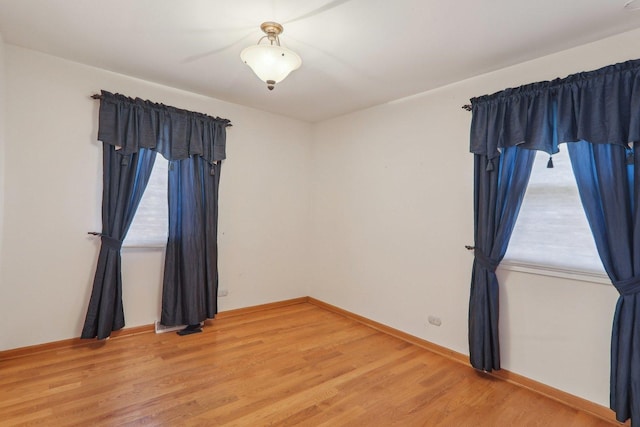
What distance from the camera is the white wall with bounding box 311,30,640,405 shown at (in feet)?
7.47

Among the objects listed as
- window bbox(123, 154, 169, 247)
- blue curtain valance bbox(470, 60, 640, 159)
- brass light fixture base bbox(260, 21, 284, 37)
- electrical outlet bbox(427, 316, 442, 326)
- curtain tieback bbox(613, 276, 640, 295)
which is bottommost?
electrical outlet bbox(427, 316, 442, 326)

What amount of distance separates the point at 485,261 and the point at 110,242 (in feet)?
10.9

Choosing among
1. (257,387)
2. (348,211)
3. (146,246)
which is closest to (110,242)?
(146,246)

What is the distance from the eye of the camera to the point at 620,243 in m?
2.03

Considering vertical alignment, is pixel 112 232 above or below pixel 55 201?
below

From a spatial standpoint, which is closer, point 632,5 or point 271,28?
point 632,5

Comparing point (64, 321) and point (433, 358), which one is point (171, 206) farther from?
point (433, 358)

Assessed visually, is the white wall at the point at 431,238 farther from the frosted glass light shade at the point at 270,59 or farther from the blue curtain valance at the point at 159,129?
the frosted glass light shade at the point at 270,59

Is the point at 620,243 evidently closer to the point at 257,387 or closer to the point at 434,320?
the point at 434,320

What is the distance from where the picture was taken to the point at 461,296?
2.94m

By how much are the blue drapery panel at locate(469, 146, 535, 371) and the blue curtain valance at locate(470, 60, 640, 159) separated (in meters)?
0.14

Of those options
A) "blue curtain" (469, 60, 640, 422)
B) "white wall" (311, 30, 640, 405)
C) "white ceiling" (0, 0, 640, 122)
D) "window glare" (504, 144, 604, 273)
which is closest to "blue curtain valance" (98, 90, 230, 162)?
"white ceiling" (0, 0, 640, 122)

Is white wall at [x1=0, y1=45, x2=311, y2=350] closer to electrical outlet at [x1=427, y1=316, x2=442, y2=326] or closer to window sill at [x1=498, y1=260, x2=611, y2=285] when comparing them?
electrical outlet at [x1=427, y1=316, x2=442, y2=326]

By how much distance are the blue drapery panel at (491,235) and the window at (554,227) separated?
0.36 feet
